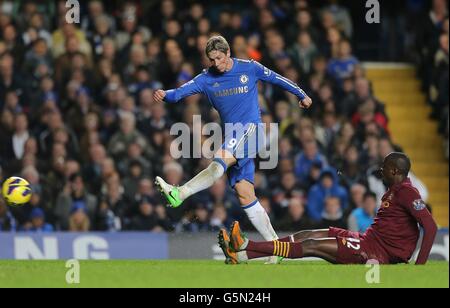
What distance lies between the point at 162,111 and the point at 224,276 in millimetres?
7280

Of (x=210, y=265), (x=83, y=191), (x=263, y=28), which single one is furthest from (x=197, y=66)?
(x=210, y=265)

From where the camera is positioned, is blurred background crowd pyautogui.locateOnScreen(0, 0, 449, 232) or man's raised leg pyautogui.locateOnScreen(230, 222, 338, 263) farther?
blurred background crowd pyautogui.locateOnScreen(0, 0, 449, 232)

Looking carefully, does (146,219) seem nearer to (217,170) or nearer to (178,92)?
(178,92)

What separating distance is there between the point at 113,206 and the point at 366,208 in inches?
134

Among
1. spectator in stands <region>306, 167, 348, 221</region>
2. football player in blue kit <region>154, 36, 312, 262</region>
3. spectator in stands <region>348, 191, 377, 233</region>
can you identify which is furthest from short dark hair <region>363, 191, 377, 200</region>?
football player in blue kit <region>154, 36, 312, 262</region>

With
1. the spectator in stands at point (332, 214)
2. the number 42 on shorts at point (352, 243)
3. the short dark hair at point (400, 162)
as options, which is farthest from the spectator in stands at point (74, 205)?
the short dark hair at point (400, 162)

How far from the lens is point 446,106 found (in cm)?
2008

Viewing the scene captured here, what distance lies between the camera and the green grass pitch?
11.5 meters

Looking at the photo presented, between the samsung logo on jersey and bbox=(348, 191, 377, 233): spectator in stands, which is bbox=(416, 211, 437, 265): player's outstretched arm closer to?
the samsung logo on jersey

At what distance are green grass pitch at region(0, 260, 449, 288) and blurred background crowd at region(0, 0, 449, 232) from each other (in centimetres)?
467

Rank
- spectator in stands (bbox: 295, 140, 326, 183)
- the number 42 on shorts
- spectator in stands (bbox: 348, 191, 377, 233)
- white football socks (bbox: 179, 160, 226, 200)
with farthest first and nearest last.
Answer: spectator in stands (bbox: 295, 140, 326, 183) → spectator in stands (bbox: 348, 191, 377, 233) → white football socks (bbox: 179, 160, 226, 200) → the number 42 on shorts

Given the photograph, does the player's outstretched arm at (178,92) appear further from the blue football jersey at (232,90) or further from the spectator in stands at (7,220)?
the spectator in stands at (7,220)

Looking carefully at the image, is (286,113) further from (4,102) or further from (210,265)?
(210,265)

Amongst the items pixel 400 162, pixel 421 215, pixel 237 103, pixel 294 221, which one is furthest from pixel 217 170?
pixel 294 221
